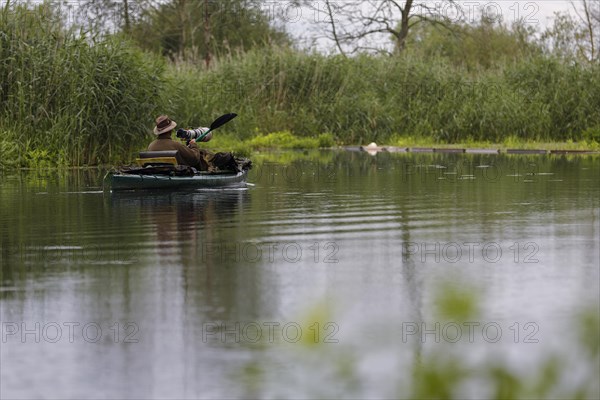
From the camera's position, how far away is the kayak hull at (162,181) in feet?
66.5

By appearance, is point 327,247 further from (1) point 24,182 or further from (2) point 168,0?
(2) point 168,0

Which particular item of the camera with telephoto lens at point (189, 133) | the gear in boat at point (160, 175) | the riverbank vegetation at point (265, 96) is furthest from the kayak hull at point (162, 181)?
the riverbank vegetation at point (265, 96)

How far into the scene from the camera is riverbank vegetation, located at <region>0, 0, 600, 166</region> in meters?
29.5

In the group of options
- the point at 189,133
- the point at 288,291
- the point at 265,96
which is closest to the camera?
the point at 288,291

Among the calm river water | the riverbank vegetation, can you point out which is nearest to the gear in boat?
the calm river water

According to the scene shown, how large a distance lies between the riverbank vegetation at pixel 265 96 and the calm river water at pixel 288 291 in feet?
32.2

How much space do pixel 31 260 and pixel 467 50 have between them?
6471 centimetres

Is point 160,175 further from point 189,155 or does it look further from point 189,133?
point 189,133

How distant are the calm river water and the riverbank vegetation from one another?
9822 millimetres

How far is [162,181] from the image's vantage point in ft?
66.8

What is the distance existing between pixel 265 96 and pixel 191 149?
22.6 meters

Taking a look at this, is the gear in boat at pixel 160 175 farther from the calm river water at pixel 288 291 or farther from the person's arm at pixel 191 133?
the person's arm at pixel 191 133

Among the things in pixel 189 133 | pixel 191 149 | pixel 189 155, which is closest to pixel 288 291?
pixel 189 155

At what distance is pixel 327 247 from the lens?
41.3 feet
